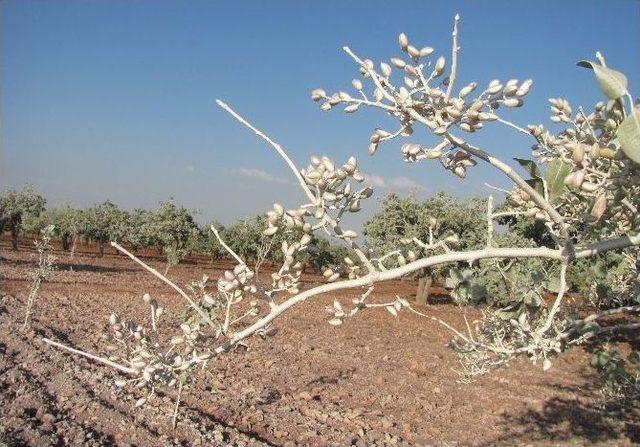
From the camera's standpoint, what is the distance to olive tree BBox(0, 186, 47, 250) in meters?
43.8

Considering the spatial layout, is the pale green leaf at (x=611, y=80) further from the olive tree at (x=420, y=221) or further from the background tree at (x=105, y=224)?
the background tree at (x=105, y=224)

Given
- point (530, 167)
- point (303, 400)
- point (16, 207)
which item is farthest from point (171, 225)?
point (530, 167)

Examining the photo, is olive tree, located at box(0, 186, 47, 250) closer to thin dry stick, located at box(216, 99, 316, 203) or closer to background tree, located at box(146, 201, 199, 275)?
background tree, located at box(146, 201, 199, 275)

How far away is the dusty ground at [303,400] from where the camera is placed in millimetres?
8266

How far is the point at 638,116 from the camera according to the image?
1.44 m

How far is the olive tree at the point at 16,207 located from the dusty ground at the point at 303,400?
1228 inches

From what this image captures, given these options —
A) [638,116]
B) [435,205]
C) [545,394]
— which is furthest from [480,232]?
[638,116]

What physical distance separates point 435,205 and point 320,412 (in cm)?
1850

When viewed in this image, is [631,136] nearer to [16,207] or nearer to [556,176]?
[556,176]

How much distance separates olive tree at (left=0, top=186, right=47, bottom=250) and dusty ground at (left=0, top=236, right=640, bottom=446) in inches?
1228

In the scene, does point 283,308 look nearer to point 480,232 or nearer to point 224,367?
point 224,367

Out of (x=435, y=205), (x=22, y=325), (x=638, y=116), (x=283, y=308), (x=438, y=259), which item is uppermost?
(x=435, y=205)

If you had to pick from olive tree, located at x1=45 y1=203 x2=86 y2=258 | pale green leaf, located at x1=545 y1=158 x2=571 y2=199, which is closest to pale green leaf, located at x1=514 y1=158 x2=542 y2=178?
pale green leaf, located at x1=545 y1=158 x2=571 y2=199

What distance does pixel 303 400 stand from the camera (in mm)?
10688
